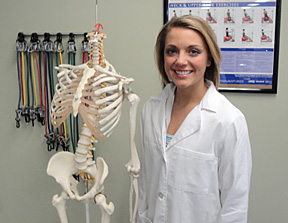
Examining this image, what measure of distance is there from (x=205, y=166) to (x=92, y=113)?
477 mm

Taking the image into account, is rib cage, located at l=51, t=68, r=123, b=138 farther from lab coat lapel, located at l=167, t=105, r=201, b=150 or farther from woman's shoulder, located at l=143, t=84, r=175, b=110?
lab coat lapel, located at l=167, t=105, r=201, b=150

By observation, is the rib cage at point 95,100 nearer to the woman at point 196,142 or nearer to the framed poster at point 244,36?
the woman at point 196,142

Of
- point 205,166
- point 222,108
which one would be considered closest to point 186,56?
point 222,108

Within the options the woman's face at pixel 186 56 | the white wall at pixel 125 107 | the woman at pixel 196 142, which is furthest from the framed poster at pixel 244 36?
the woman's face at pixel 186 56

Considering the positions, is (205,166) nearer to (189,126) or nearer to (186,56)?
(189,126)

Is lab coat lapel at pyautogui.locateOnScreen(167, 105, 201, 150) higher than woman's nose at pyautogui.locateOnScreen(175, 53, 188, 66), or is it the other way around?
woman's nose at pyautogui.locateOnScreen(175, 53, 188, 66)

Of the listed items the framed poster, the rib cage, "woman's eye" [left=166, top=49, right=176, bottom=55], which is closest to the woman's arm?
"woman's eye" [left=166, top=49, right=176, bottom=55]

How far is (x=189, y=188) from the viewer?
110cm

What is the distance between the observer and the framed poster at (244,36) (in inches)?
60.4

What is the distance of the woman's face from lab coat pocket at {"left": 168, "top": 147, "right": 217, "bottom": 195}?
9.8 inches

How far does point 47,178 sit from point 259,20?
1496 mm

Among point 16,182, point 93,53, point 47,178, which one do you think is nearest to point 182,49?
point 93,53

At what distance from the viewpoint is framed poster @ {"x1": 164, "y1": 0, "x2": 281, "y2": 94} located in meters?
1.53

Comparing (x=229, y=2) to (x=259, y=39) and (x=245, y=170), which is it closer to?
(x=259, y=39)
